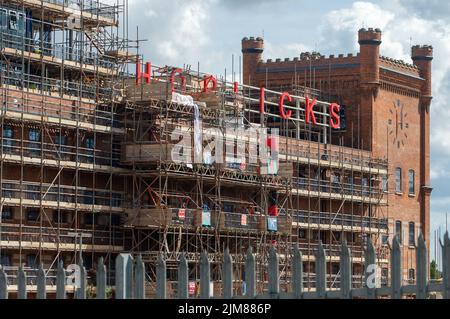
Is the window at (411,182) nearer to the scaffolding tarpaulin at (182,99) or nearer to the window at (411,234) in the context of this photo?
the window at (411,234)

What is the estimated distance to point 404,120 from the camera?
347 feet

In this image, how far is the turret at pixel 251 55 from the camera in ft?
349

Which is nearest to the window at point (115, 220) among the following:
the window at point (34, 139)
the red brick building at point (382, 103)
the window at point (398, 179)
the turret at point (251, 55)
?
the window at point (34, 139)

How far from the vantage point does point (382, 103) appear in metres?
102

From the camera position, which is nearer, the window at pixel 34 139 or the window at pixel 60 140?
the window at pixel 34 139

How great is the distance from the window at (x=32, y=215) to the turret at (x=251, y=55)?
37.8m

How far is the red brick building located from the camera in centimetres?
10150

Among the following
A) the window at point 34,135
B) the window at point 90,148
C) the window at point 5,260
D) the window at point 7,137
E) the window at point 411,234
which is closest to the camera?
the window at point 5,260

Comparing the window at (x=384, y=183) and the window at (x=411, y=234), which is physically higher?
the window at (x=384, y=183)

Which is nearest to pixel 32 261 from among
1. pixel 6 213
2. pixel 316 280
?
pixel 6 213

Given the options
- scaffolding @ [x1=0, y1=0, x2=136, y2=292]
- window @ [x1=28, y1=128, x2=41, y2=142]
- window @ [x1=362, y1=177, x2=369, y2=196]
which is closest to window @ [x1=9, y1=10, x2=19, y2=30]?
scaffolding @ [x1=0, y1=0, x2=136, y2=292]

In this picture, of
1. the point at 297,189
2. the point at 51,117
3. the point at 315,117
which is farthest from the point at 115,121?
the point at 315,117

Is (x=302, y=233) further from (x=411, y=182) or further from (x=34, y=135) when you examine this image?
(x=34, y=135)

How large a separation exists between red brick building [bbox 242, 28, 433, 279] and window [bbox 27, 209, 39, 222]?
32070 millimetres
